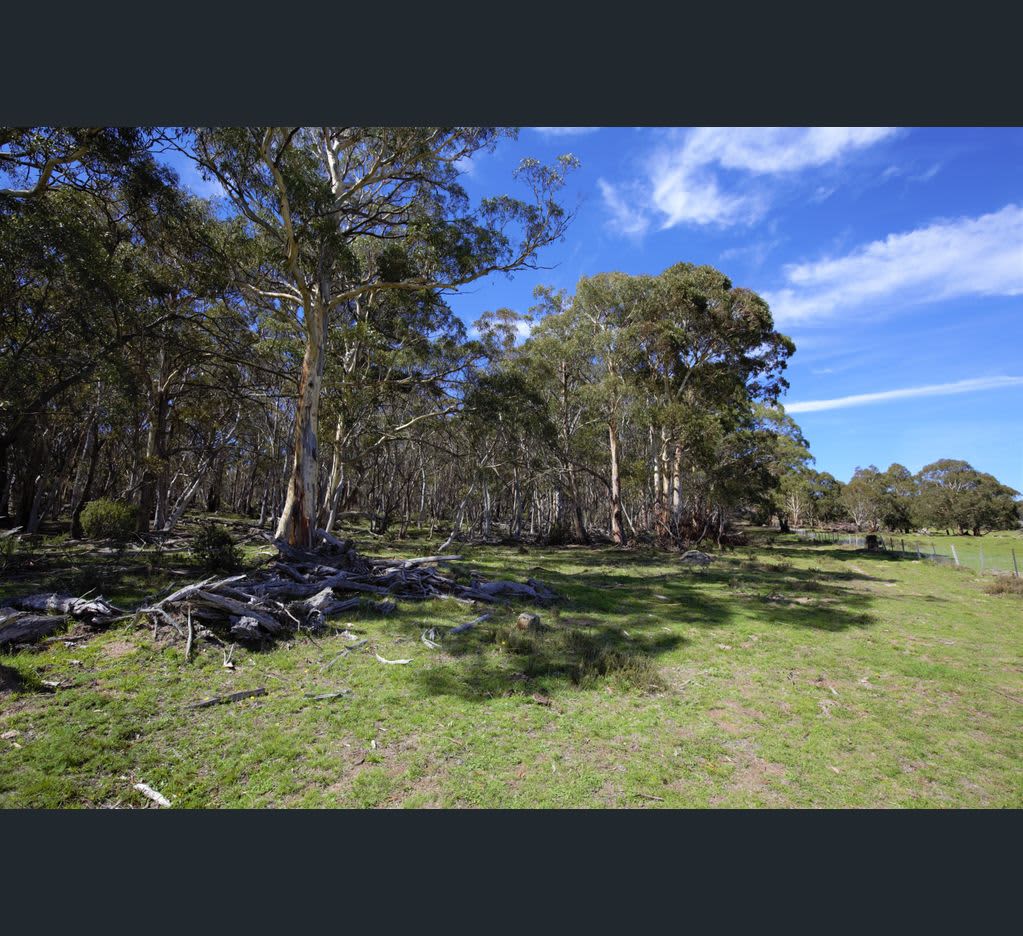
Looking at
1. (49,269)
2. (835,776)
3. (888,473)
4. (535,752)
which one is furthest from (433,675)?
(888,473)

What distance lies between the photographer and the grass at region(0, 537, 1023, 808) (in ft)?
12.7

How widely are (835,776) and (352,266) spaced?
46.8ft

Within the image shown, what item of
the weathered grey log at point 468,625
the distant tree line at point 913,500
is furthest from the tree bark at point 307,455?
the distant tree line at point 913,500

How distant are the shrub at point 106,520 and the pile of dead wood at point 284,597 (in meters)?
6.33

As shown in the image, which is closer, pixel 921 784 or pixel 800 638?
pixel 921 784

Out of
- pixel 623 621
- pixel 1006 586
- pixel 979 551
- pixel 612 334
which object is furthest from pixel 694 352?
pixel 979 551

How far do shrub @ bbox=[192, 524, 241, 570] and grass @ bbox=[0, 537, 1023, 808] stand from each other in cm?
378

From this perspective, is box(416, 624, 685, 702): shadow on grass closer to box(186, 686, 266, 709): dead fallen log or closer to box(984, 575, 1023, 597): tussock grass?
box(186, 686, 266, 709): dead fallen log

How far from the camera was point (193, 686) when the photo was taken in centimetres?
544

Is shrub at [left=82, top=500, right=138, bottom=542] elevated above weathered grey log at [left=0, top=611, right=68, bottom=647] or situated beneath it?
elevated above

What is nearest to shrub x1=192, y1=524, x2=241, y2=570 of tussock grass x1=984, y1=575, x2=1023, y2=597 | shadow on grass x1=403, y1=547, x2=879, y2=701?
shadow on grass x1=403, y1=547, x2=879, y2=701

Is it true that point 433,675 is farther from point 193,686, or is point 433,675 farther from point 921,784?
point 921,784

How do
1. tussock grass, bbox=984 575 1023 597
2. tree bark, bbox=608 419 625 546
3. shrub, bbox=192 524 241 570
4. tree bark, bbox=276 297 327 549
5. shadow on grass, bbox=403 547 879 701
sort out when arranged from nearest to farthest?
shadow on grass, bbox=403 547 879 701, shrub, bbox=192 524 241 570, tree bark, bbox=276 297 327 549, tussock grass, bbox=984 575 1023 597, tree bark, bbox=608 419 625 546

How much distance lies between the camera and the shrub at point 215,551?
416 inches
